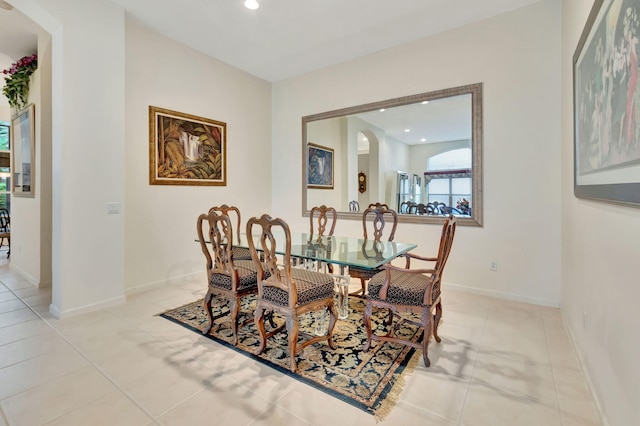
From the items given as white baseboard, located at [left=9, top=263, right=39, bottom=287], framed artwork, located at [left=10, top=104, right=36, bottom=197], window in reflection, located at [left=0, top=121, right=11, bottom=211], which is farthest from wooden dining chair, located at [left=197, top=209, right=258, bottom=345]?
window in reflection, located at [left=0, top=121, right=11, bottom=211]

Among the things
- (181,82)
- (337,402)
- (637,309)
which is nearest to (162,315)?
(337,402)

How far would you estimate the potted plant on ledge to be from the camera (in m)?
4.07

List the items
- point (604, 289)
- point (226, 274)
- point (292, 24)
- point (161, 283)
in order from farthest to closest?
point (161, 283) → point (292, 24) → point (226, 274) → point (604, 289)

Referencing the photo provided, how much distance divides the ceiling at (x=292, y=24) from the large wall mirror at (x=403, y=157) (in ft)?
2.64

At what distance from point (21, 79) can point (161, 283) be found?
3.47m

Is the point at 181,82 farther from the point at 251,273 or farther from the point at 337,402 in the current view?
the point at 337,402

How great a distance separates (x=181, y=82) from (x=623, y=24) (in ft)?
14.3

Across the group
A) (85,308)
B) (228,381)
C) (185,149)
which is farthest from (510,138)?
(85,308)

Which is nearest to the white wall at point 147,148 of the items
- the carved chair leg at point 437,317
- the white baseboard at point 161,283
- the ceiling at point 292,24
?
the white baseboard at point 161,283

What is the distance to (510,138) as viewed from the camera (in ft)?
11.0

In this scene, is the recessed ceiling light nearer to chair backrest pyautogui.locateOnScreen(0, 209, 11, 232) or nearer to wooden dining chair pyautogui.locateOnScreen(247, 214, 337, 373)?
wooden dining chair pyautogui.locateOnScreen(247, 214, 337, 373)

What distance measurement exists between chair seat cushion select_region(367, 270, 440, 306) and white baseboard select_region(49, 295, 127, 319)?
281 centimetres

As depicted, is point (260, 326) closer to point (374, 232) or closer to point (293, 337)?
point (293, 337)

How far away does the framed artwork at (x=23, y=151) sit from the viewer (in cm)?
392
